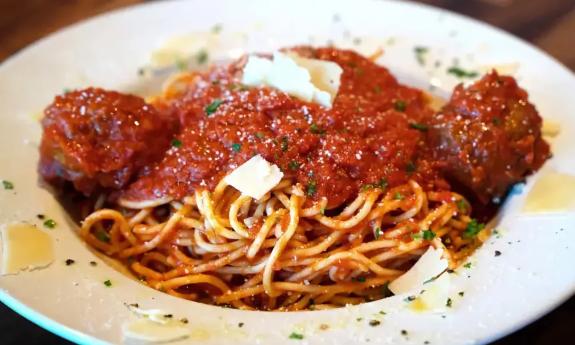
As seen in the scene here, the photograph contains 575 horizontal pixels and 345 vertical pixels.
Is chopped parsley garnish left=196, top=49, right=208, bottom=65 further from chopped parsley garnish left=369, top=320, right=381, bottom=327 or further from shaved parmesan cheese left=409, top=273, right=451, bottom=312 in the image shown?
chopped parsley garnish left=369, top=320, right=381, bottom=327

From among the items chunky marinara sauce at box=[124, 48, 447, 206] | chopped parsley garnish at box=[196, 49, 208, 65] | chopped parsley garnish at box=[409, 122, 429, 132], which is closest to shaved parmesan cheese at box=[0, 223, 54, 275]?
chunky marinara sauce at box=[124, 48, 447, 206]

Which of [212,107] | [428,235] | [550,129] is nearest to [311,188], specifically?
[428,235]

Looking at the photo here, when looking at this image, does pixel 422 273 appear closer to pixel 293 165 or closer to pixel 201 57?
pixel 293 165

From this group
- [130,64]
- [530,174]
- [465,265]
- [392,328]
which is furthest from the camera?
[130,64]

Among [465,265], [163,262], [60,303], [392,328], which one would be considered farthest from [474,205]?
[60,303]

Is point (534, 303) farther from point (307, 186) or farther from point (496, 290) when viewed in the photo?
point (307, 186)

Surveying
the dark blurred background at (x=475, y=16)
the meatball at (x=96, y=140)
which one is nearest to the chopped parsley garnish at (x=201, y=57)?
Answer: the meatball at (x=96, y=140)

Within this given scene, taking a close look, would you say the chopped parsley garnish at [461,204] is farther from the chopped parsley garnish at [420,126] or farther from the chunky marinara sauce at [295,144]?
the chopped parsley garnish at [420,126]
